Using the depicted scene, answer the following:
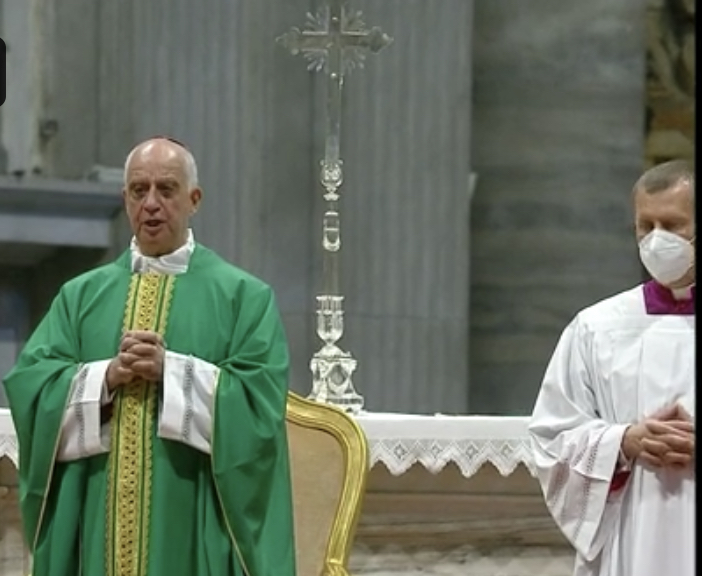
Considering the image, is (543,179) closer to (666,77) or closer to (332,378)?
(666,77)

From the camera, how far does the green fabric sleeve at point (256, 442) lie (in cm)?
488

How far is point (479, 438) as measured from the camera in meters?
6.17

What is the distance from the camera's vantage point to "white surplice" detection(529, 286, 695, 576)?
4.82 m

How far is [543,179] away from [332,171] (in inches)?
98.5

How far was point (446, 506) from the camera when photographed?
21.3 feet

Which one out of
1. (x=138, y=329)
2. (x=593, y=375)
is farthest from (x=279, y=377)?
(x=593, y=375)

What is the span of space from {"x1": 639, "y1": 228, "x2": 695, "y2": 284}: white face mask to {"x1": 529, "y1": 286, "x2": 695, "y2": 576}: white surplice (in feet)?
0.39

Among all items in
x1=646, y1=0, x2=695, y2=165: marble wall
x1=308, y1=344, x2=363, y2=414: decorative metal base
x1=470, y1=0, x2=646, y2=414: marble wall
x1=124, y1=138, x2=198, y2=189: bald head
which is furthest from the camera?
x1=646, y1=0, x2=695, y2=165: marble wall

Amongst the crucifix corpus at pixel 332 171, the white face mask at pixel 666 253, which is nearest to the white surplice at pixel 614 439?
the white face mask at pixel 666 253

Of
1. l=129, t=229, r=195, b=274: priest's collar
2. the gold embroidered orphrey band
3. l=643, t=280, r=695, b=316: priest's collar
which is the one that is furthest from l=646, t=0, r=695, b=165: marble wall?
the gold embroidered orphrey band

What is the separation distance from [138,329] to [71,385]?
22cm

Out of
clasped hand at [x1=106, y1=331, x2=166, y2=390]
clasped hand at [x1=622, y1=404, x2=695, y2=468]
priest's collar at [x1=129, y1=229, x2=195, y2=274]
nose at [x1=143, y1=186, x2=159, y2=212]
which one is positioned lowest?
clasped hand at [x1=622, y1=404, x2=695, y2=468]

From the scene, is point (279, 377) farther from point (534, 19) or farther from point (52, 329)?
point (534, 19)

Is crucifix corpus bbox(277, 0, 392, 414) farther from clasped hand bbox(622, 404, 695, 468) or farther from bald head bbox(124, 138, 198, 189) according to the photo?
clasped hand bbox(622, 404, 695, 468)
